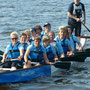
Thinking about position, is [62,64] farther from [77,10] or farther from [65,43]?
[77,10]

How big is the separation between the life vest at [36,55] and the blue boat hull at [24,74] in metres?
0.37

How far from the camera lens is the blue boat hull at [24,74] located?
37.6 feet

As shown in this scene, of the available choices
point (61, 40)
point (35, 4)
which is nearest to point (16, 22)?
point (35, 4)

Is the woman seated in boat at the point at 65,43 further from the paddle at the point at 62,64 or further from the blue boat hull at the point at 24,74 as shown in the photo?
the blue boat hull at the point at 24,74

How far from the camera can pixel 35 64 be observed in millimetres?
12484

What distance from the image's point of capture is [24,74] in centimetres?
1191

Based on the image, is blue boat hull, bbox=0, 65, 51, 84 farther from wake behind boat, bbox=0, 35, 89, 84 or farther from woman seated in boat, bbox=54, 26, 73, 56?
woman seated in boat, bbox=54, 26, 73, 56

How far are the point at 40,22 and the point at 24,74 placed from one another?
13735 millimetres

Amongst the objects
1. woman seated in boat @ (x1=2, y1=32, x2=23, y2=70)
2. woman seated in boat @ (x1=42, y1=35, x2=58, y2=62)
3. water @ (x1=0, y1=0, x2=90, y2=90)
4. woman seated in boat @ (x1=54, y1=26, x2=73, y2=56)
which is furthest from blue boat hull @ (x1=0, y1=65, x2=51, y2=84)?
woman seated in boat @ (x1=54, y1=26, x2=73, y2=56)

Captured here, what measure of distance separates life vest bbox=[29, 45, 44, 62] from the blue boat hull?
0.37 m

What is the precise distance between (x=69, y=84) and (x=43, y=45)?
1438mm

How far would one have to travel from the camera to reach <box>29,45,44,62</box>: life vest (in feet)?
41.3

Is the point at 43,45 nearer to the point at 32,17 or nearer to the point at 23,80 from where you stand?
the point at 23,80

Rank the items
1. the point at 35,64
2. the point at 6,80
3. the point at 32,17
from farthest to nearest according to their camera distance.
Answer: the point at 32,17 → the point at 35,64 → the point at 6,80
